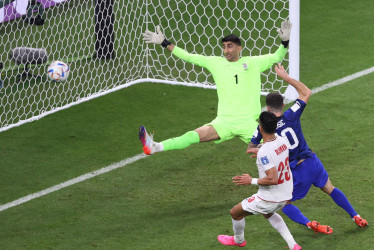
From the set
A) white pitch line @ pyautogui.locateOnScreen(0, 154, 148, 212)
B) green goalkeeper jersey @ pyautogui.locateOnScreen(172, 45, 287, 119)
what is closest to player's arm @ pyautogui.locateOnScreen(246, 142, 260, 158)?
green goalkeeper jersey @ pyautogui.locateOnScreen(172, 45, 287, 119)

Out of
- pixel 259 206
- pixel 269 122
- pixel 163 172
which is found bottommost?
pixel 163 172

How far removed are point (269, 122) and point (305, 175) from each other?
1041 millimetres

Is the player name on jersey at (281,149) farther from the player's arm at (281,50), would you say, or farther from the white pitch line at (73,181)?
the white pitch line at (73,181)

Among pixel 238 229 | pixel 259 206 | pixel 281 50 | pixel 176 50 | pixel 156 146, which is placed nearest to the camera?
pixel 259 206

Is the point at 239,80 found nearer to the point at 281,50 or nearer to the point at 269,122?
the point at 281,50

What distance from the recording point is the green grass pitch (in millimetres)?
8523

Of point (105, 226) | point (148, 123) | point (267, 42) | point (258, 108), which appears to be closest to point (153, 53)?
point (267, 42)

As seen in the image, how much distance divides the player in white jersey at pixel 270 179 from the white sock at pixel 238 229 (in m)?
0.06

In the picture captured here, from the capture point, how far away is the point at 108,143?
36.6 feet

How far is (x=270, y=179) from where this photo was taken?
7.46m

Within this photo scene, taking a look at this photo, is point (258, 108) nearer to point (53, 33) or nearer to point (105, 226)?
point (105, 226)

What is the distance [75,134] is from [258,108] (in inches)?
116

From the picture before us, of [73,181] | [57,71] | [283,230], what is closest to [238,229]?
[283,230]

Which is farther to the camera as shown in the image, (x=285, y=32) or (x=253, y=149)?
(x=285, y=32)
